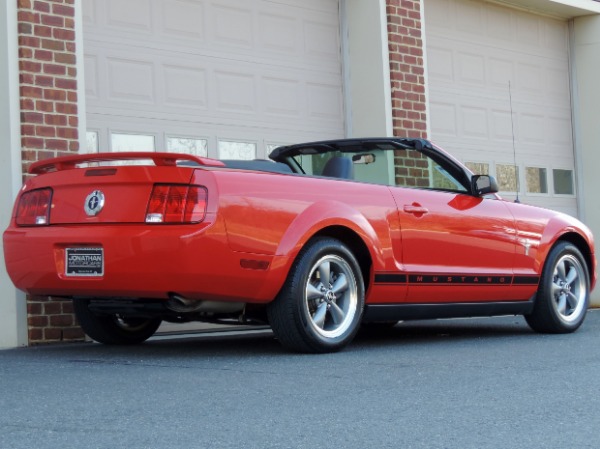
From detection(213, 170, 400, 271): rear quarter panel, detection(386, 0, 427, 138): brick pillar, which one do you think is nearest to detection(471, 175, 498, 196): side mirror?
detection(213, 170, 400, 271): rear quarter panel

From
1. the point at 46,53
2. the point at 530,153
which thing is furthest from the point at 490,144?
the point at 46,53

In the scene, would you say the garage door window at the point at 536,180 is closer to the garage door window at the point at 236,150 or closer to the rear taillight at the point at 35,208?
the garage door window at the point at 236,150

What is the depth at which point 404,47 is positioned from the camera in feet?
38.1

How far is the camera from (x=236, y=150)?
10.3 metres

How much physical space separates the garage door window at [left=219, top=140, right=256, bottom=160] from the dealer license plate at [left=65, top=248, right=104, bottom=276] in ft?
13.3

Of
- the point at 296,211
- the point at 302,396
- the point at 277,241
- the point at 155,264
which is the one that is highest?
the point at 296,211

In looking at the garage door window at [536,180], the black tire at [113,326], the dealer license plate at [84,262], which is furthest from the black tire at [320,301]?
the garage door window at [536,180]

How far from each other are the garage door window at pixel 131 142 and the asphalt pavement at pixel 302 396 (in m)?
2.49

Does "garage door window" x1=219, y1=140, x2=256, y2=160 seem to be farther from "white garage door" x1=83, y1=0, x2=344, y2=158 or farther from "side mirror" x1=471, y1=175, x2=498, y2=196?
"side mirror" x1=471, y1=175, x2=498, y2=196

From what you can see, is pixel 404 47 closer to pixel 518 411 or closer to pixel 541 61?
pixel 541 61

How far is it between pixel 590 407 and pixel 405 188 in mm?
3098

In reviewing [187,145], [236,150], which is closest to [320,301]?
[187,145]

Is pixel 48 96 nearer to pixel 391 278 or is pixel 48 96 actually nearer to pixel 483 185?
pixel 391 278

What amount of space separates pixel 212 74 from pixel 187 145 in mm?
732
